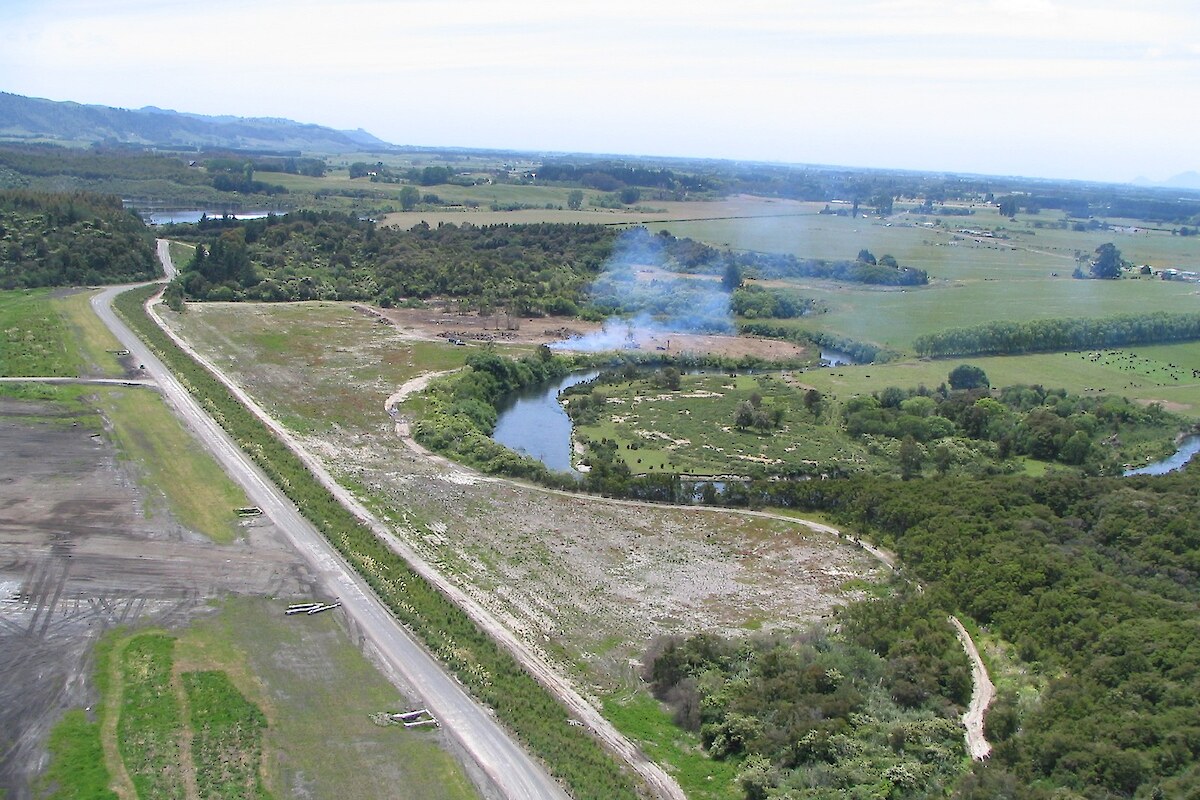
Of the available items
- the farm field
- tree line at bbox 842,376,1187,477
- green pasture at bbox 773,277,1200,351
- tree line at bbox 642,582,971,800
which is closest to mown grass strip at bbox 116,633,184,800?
tree line at bbox 642,582,971,800

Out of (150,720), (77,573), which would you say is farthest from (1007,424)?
(77,573)

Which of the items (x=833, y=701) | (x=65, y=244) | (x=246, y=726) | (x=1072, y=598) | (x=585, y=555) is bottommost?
(x=585, y=555)

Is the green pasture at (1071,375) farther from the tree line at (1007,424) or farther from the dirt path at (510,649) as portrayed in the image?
the dirt path at (510,649)

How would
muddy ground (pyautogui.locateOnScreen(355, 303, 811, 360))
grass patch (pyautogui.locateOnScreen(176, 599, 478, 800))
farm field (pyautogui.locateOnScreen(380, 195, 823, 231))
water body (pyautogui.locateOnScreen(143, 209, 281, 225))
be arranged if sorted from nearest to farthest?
1. grass patch (pyautogui.locateOnScreen(176, 599, 478, 800))
2. muddy ground (pyautogui.locateOnScreen(355, 303, 811, 360))
3. water body (pyautogui.locateOnScreen(143, 209, 281, 225))
4. farm field (pyautogui.locateOnScreen(380, 195, 823, 231))

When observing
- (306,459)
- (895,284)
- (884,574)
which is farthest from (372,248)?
(884,574)

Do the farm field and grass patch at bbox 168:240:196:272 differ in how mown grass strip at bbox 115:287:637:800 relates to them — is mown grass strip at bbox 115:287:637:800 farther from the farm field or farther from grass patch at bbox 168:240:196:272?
the farm field

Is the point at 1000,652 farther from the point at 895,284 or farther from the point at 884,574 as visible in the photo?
the point at 895,284

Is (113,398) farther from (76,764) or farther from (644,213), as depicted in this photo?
(644,213)
